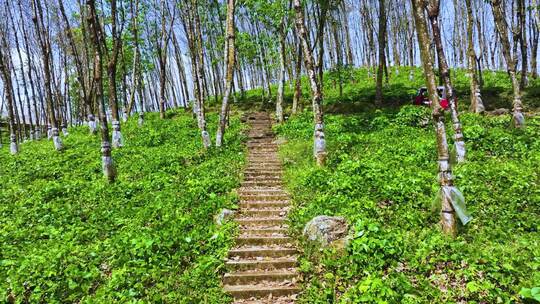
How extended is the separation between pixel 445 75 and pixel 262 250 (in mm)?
7254

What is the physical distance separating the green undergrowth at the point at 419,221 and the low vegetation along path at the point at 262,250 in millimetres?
379

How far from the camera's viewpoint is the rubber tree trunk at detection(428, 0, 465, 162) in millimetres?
9312

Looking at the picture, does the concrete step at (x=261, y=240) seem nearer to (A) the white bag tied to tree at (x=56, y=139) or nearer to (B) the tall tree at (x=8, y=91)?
(A) the white bag tied to tree at (x=56, y=139)

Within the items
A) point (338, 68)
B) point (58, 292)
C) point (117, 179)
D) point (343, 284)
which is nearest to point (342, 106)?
point (338, 68)

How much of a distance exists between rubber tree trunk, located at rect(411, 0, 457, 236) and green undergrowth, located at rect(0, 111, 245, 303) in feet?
16.3

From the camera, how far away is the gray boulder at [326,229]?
7.90 metres

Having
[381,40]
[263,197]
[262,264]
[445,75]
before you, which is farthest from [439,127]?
[381,40]

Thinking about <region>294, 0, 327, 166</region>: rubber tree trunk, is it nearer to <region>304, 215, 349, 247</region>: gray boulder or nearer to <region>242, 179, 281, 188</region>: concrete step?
<region>242, 179, 281, 188</region>: concrete step

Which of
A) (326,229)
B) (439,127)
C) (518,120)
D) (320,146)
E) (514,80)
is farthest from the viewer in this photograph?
(514,80)

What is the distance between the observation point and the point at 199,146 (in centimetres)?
1812

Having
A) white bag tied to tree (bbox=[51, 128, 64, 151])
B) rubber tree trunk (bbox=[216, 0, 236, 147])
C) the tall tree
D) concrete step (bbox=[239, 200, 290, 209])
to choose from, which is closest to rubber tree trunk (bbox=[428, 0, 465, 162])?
concrete step (bbox=[239, 200, 290, 209])

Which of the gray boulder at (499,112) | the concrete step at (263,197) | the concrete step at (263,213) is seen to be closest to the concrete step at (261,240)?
the concrete step at (263,213)

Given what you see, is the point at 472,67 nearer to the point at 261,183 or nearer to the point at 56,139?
the point at 261,183

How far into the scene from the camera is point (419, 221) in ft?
27.5
